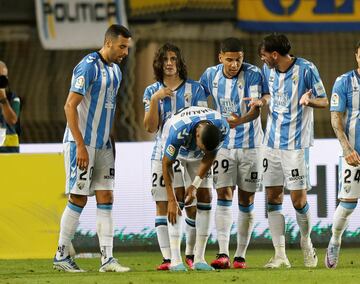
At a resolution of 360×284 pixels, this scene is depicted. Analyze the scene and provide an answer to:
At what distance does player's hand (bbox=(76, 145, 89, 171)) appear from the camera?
9445mm

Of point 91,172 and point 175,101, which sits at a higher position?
point 175,101

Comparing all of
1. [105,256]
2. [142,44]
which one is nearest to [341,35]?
[142,44]

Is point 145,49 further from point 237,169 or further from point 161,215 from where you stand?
point 161,215

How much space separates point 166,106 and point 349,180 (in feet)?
5.02

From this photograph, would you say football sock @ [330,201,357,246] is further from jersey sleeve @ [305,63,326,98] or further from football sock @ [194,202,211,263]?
football sock @ [194,202,211,263]

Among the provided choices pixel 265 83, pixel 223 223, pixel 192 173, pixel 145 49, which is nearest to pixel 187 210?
pixel 192 173

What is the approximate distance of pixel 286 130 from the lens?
33.3ft

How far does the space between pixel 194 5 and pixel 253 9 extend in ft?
2.68

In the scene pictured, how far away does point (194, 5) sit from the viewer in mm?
17422

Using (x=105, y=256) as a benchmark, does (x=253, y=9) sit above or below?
above

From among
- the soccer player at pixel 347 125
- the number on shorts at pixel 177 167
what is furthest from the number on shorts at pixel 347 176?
the number on shorts at pixel 177 167

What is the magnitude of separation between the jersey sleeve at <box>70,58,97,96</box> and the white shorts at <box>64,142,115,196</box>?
0.43m

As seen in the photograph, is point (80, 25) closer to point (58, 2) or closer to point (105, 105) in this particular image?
point (58, 2)

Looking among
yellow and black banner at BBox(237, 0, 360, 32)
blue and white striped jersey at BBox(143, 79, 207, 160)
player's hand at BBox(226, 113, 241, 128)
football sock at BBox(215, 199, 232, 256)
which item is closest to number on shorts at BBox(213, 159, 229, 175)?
football sock at BBox(215, 199, 232, 256)
